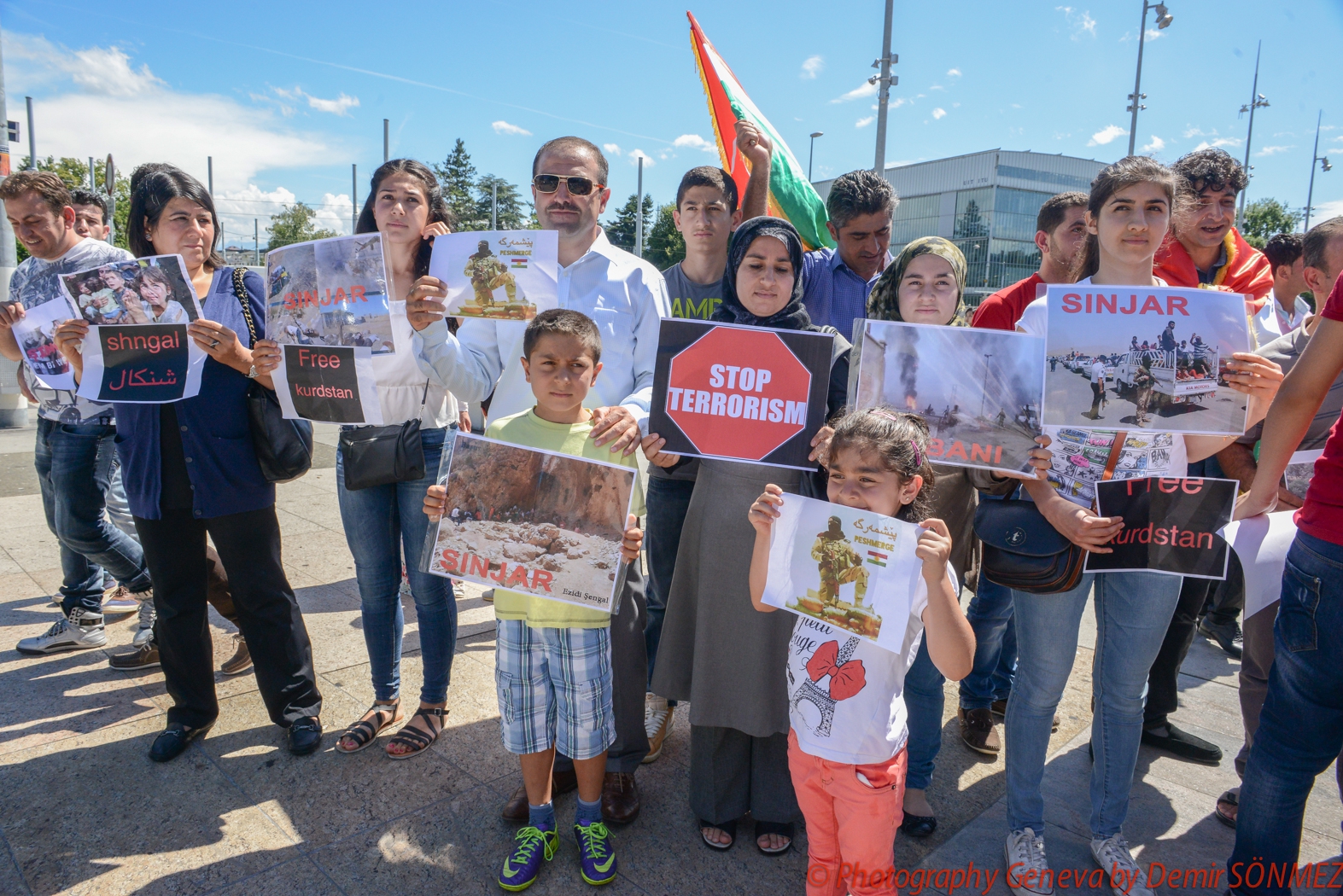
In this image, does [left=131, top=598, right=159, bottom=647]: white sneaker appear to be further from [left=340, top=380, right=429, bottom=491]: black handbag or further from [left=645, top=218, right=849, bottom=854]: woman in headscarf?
[left=645, top=218, right=849, bottom=854]: woman in headscarf

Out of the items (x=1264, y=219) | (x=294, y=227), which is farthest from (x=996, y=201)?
(x=294, y=227)

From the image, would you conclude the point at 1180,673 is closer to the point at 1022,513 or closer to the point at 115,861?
the point at 1022,513

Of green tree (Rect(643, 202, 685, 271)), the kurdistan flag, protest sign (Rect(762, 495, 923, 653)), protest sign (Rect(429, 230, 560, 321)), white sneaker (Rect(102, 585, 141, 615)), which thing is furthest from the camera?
green tree (Rect(643, 202, 685, 271))

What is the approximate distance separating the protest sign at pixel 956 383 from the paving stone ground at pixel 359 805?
4.77 ft

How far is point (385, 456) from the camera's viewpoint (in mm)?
2932

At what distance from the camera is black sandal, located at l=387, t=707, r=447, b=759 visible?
3.12 m

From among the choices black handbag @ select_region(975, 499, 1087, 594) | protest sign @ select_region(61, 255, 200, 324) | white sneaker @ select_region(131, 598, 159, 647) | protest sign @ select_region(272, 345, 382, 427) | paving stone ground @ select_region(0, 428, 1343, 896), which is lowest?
paving stone ground @ select_region(0, 428, 1343, 896)

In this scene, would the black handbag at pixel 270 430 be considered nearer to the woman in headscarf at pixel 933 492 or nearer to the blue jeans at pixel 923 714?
the woman in headscarf at pixel 933 492

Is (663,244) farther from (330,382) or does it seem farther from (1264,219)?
(330,382)

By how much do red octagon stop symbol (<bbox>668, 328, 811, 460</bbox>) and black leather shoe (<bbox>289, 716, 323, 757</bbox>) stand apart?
2133 millimetres

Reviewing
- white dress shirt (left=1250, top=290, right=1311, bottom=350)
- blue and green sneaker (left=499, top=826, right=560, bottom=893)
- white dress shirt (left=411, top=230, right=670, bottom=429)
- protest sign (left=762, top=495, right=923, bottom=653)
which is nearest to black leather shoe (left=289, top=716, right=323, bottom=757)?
blue and green sneaker (left=499, top=826, right=560, bottom=893)

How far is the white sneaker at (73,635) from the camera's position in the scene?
4031 millimetres

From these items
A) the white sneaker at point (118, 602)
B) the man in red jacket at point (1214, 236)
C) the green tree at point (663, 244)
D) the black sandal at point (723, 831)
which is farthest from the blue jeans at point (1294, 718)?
the green tree at point (663, 244)

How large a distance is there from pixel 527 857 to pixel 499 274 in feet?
6.30
